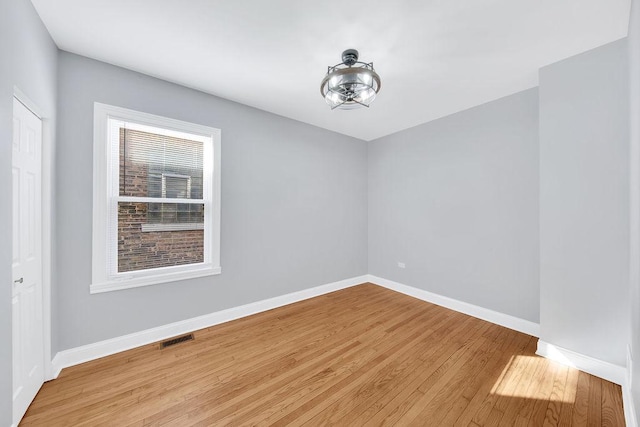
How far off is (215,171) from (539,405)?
12.0ft

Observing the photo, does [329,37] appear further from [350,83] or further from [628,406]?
[628,406]

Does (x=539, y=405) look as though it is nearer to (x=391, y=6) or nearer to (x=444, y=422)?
(x=444, y=422)

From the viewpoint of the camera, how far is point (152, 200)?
255 cm

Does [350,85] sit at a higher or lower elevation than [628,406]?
higher

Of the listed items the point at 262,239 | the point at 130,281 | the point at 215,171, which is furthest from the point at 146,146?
the point at 262,239

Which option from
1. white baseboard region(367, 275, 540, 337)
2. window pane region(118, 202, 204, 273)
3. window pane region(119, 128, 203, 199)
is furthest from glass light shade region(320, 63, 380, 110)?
white baseboard region(367, 275, 540, 337)

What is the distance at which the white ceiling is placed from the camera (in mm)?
1657

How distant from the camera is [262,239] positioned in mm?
3359

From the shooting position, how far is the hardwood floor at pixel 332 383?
5.35ft

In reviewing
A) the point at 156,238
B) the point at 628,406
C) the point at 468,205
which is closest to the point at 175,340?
the point at 156,238

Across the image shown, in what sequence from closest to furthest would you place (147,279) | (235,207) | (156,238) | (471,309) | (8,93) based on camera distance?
(8,93) < (147,279) < (156,238) < (235,207) < (471,309)

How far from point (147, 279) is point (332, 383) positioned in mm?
2103

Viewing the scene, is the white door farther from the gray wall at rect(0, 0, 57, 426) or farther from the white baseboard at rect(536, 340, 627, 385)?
the white baseboard at rect(536, 340, 627, 385)

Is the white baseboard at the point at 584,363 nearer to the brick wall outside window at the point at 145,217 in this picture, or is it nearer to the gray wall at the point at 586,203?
the gray wall at the point at 586,203
